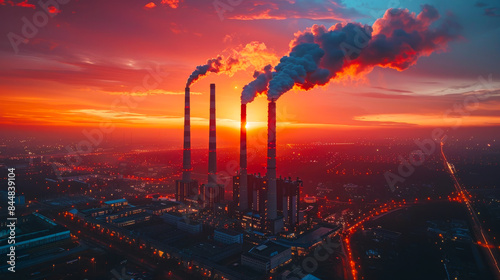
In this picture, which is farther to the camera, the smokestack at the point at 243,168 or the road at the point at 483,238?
the smokestack at the point at 243,168

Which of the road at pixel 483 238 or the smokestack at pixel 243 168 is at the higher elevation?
the smokestack at pixel 243 168

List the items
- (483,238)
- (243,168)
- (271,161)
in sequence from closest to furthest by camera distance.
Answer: (271,161)
(483,238)
(243,168)

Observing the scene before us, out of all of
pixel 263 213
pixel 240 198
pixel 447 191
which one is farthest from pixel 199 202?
pixel 447 191

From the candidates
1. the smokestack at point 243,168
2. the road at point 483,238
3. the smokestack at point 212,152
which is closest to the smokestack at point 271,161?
the smokestack at point 243,168

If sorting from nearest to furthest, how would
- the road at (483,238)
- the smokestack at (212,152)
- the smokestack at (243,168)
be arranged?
Answer: the road at (483,238), the smokestack at (243,168), the smokestack at (212,152)

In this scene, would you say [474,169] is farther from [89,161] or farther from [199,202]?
[89,161]

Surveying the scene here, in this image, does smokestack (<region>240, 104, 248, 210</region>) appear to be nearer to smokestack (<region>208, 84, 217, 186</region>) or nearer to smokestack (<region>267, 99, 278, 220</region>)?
smokestack (<region>208, 84, 217, 186</region>)

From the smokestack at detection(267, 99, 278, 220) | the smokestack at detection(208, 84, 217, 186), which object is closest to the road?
the smokestack at detection(267, 99, 278, 220)

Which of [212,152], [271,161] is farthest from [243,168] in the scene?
[271,161]

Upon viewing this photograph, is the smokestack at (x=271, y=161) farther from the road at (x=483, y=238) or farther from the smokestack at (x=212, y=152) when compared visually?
the road at (x=483, y=238)

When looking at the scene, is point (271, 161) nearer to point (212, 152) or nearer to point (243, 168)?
point (243, 168)
